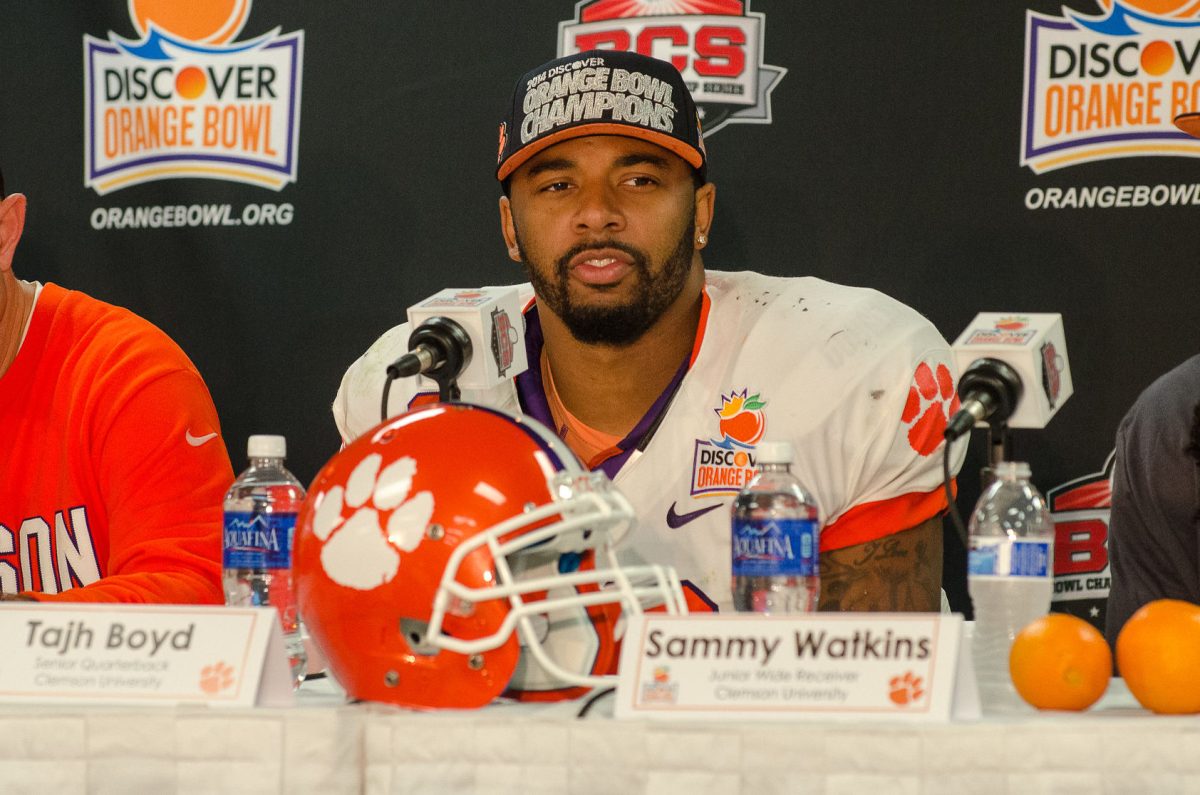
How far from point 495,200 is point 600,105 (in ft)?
2.46

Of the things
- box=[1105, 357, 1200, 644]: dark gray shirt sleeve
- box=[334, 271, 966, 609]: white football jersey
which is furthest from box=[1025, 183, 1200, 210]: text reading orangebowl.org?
box=[334, 271, 966, 609]: white football jersey

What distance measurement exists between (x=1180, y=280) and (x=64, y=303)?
71.2 inches

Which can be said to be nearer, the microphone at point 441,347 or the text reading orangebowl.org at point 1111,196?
the microphone at point 441,347

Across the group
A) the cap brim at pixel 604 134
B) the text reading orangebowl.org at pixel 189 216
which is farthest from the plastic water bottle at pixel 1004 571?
the text reading orangebowl.org at pixel 189 216

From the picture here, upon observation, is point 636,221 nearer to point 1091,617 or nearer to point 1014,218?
point 1014,218

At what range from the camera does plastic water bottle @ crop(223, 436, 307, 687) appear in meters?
1.43

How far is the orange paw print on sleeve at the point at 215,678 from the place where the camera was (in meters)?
1.08

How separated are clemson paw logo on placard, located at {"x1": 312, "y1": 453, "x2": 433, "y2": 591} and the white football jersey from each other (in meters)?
0.74

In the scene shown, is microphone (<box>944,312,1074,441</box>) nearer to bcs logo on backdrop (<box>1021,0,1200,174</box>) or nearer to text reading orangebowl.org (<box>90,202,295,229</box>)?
bcs logo on backdrop (<box>1021,0,1200,174</box>)

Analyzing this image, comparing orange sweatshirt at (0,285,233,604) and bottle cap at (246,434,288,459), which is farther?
orange sweatshirt at (0,285,233,604)

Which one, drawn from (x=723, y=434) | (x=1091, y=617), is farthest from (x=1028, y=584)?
(x=1091, y=617)

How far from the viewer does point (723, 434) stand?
1988 mm

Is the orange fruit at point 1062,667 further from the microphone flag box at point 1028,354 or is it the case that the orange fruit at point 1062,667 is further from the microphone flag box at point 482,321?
the microphone flag box at point 482,321

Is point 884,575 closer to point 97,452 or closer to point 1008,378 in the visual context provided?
point 1008,378
